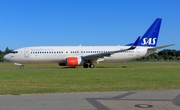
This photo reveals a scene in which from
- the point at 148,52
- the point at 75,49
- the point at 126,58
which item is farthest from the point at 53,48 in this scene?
the point at 148,52

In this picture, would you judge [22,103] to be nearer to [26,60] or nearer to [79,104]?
[79,104]

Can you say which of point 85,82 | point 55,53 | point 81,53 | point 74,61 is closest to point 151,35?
point 81,53

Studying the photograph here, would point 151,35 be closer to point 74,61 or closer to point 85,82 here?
point 74,61

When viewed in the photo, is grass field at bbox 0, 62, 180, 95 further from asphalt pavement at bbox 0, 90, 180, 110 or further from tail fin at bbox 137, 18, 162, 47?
tail fin at bbox 137, 18, 162, 47

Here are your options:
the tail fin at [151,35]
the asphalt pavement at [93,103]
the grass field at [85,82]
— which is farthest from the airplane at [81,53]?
the asphalt pavement at [93,103]

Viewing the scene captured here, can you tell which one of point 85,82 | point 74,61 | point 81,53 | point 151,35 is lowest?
point 85,82

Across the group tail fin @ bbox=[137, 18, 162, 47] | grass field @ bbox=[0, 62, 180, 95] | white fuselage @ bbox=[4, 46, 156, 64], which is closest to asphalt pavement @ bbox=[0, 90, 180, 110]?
grass field @ bbox=[0, 62, 180, 95]

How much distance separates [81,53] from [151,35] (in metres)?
11.5

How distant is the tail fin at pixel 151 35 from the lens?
3284 centimetres

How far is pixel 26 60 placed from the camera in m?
30.2

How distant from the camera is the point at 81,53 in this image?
102ft

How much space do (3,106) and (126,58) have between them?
27883 mm

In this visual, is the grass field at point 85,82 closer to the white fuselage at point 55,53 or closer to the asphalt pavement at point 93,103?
the asphalt pavement at point 93,103

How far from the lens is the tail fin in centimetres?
3284
